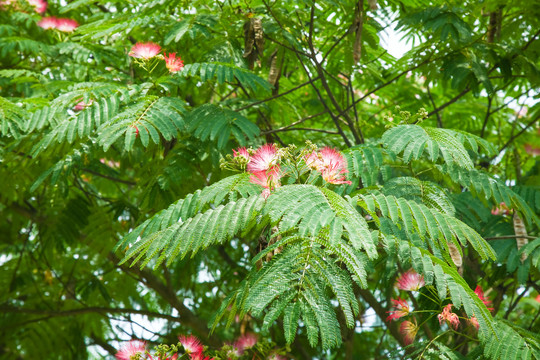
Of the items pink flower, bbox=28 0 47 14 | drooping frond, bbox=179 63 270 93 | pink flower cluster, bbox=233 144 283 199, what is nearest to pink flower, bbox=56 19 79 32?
pink flower, bbox=28 0 47 14

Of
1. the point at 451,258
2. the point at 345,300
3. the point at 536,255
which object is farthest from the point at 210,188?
the point at 536,255

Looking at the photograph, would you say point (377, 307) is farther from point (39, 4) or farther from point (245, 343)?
point (39, 4)

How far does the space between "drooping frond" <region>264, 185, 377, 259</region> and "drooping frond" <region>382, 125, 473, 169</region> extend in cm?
75

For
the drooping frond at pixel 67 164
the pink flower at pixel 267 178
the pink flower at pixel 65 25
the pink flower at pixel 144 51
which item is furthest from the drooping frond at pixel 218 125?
the pink flower at pixel 65 25

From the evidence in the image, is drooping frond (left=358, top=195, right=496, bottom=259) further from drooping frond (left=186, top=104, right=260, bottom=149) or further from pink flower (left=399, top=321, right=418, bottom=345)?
drooping frond (left=186, top=104, right=260, bottom=149)

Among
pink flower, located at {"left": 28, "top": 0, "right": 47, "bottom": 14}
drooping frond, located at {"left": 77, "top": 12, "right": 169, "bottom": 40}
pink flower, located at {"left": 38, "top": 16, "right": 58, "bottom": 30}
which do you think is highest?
pink flower, located at {"left": 28, "top": 0, "right": 47, "bottom": 14}

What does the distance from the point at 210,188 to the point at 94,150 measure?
4.02ft

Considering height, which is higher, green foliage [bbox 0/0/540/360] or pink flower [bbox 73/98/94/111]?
pink flower [bbox 73/98/94/111]

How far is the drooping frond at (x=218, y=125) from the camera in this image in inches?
135

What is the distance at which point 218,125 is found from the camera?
3471mm

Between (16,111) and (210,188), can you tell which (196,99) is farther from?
(210,188)

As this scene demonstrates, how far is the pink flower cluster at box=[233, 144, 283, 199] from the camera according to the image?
2537 millimetres

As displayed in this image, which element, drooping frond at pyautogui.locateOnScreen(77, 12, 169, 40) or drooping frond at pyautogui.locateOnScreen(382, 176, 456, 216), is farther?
drooping frond at pyautogui.locateOnScreen(77, 12, 169, 40)

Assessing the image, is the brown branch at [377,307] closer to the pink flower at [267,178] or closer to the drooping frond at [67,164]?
the pink flower at [267,178]
